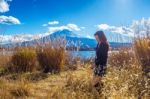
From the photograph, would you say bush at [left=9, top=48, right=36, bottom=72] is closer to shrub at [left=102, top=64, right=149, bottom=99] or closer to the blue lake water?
the blue lake water

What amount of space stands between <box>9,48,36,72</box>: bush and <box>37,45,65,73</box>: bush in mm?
255

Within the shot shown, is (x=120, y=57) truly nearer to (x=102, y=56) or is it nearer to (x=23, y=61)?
(x=23, y=61)

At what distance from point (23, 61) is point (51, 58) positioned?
87 centimetres

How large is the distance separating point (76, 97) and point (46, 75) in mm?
4518

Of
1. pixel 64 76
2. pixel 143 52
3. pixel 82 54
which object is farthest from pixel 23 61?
pixel 143 52

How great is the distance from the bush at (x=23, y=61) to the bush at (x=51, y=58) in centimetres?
25

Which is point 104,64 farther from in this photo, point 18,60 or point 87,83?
point 18,60

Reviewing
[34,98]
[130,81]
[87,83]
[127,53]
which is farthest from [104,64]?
[127,53]

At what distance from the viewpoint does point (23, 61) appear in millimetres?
11914

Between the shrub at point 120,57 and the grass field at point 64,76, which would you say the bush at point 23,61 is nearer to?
the grass field at point 64,76

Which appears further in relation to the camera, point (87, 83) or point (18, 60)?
point (18, 60)

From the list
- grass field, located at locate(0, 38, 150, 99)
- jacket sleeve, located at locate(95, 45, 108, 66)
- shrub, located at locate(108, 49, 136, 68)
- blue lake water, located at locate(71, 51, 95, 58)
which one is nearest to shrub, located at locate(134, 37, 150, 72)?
grass field, located at locate(0, 38, 150, 99)

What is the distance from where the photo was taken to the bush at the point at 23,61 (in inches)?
468

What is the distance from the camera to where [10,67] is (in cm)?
1218
